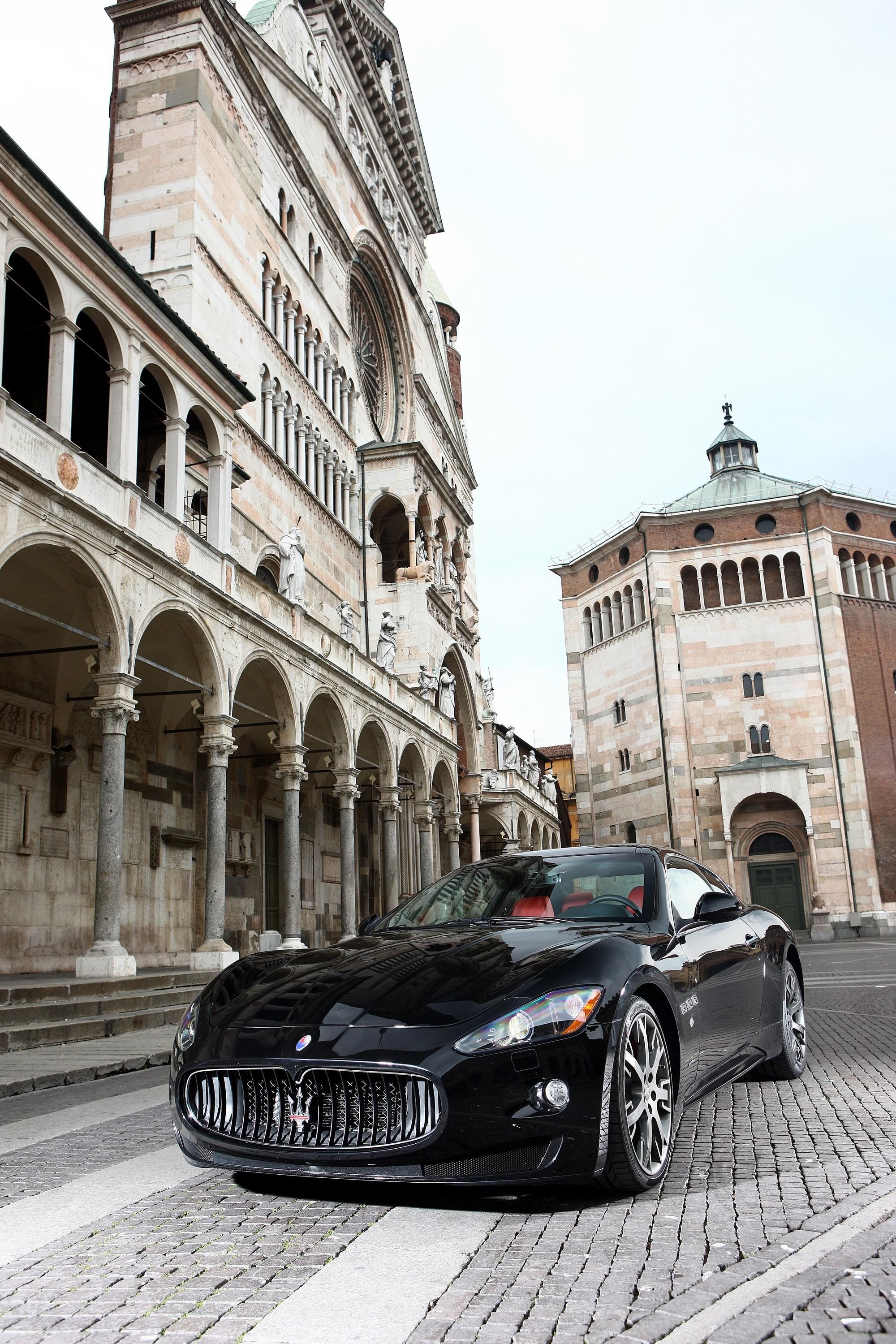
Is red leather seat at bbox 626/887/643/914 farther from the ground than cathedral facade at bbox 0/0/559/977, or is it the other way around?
cathedral facade at bbox 0/0/559/977

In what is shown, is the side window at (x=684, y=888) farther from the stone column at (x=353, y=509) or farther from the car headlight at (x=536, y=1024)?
the stone column at (x=353, y=509)

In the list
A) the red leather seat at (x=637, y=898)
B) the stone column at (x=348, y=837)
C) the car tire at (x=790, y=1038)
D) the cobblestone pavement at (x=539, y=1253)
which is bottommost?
the cobblestone pavement at (x=539, y=1253)

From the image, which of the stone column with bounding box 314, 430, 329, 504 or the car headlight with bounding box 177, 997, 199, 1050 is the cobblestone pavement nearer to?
the car headlight with bounding box 177, 997, 199, 1050

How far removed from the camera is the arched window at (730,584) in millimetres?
48312

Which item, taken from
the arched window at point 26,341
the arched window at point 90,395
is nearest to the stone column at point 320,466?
the arched window at point 90,395

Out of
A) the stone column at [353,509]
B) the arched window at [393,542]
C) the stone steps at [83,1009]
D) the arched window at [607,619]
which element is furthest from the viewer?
the arched window at [607,619]

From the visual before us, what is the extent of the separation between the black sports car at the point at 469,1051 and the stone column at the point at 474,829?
28.2 metres

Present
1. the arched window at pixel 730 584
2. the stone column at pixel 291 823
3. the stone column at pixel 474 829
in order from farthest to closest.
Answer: the arched window at pixel 730 584 < the stone column at pixel 474 829 < the stone column at pixel 291 823

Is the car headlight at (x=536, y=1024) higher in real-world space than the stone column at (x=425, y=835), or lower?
lower

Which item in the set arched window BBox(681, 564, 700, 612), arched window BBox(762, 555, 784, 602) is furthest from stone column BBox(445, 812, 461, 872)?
arched window BBox(762, 555, 784, 602)

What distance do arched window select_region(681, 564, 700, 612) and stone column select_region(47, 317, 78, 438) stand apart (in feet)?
127

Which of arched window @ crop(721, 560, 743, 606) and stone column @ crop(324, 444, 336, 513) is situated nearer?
stone column @ crop(324, 444, 336, 513)

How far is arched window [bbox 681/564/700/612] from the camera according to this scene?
48.6m

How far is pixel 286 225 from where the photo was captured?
2808 cm
